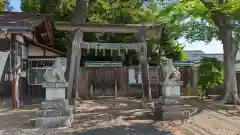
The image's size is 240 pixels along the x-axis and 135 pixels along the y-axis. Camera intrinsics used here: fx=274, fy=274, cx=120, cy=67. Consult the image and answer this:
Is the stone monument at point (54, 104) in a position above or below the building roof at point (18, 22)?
below

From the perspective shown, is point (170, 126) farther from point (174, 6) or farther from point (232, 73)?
point (232, 73)

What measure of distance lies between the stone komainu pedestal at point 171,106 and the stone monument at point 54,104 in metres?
3.17

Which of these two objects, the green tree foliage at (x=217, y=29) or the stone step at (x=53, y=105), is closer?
the stone step at (x=53, y=105)

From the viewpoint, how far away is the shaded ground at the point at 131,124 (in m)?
7.84

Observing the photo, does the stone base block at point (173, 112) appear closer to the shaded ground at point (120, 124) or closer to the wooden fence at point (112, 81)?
the shaded ground at point (120, 124)

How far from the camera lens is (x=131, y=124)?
877cm

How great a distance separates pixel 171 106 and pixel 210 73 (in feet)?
20.6

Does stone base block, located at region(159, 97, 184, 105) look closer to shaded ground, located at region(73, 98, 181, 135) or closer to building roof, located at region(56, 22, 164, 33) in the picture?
shaded ground, located at region(73, 98, 181, 135)

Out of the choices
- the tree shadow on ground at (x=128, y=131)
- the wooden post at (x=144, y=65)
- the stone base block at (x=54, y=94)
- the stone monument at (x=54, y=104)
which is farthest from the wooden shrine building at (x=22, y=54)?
the tree shadow on ground at (x=128, y=131)

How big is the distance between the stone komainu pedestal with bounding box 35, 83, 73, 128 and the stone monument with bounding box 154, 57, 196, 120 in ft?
10.6

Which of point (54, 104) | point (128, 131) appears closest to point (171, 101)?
point (128, 131)

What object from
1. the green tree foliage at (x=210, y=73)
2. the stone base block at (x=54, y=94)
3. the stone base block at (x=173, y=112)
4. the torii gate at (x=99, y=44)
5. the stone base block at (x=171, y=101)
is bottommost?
the stone base block at (x=173, y=112)

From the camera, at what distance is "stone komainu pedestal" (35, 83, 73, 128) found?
8602 millimetres

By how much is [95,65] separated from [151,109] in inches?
271
